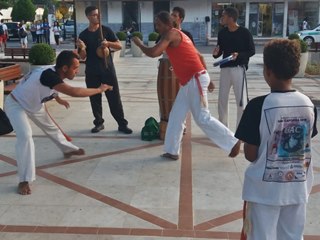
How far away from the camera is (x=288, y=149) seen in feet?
8.37

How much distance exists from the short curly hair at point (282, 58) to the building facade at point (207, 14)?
94.7ft

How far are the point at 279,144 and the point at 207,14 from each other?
29.8 metres

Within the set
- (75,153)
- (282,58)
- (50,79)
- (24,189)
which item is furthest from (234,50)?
(282,58)

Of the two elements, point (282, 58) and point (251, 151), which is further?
point (251, 151)

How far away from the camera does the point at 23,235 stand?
3729mm

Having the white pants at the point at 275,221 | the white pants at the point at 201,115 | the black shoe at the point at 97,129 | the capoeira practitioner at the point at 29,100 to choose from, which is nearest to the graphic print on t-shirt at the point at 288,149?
the white pants at the point at 275,221

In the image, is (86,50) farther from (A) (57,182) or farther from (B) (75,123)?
(A) (57,182)

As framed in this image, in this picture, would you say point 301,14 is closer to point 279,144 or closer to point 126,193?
point 126,193

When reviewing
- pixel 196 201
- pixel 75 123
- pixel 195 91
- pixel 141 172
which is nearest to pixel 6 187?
pixel 141 172

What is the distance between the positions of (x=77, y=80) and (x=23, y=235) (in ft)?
29.4

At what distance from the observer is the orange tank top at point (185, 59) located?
5.29 m

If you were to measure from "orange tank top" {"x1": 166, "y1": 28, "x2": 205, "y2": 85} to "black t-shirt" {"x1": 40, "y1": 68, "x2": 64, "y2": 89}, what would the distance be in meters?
1.49

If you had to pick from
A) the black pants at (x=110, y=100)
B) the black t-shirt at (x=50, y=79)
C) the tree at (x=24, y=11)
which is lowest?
the black pants at (x=110, y=100)

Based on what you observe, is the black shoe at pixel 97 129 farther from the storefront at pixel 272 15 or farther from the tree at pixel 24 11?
the tree at pixel 24 11
